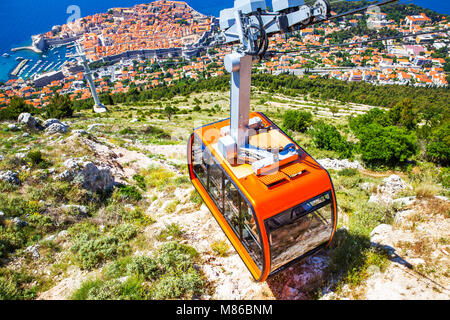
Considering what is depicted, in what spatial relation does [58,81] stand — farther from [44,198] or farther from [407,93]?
[407,93]

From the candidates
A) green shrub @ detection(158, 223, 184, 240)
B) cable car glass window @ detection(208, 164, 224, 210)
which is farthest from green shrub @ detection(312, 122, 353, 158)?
green shrub @ detection(158, 223, 184, 240)

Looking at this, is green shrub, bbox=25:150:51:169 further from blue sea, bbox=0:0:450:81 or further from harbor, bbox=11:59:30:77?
harbor, bbox=11:59:30:77

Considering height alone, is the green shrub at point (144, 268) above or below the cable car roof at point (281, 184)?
below

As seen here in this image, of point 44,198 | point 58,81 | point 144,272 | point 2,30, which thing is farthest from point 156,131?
point 2,30

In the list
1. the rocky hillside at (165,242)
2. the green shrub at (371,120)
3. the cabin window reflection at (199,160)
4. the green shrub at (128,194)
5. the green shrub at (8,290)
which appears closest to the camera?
the green shrub at (8,290)

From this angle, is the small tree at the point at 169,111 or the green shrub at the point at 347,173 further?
the small tree at the point at 169,111

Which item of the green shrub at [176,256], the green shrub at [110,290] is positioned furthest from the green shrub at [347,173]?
the green shrub at [110,290]

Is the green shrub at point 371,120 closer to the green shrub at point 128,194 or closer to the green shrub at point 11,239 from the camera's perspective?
the green shrub at point 128,194
